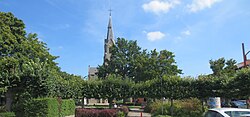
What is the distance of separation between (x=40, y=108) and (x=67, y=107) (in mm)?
5690

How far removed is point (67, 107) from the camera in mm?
27312

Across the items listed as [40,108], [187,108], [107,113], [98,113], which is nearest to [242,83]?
[187,108]

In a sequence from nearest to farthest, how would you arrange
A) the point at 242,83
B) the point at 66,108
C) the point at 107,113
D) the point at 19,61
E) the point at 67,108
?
the point at 107,113
the point at 242,83
the point at 66,108
the point at 67,108
the point at 19,61

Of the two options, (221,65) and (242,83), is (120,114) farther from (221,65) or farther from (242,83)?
(221,65)

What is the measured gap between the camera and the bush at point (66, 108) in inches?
995

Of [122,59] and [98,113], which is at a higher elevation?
Result: [122,59]

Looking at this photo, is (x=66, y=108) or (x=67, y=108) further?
(x=67, y=108)

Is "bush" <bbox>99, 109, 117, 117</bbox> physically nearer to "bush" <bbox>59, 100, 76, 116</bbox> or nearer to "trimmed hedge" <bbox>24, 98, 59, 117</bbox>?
"trimmed hedge" <bbox>24, 98, 59, 117</bbox>

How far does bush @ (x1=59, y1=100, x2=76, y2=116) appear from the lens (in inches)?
995

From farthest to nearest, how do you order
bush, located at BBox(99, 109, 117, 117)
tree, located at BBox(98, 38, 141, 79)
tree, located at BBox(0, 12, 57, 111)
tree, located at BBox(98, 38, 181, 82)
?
tree, located at BBox(98, 38, 141, 79) → tree, located at BBox(98, 38, 181, 82) → tree, located at BBox(0, 12, 57, 111) → bush, located at BBox(99, 109, 117, 117)

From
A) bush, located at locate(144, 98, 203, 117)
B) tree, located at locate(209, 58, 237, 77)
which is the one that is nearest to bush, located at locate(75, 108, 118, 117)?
bush, located at locate(144, 98, 203, 117)

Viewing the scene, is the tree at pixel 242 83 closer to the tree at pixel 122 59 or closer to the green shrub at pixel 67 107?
the green shrub at pixel 67 107

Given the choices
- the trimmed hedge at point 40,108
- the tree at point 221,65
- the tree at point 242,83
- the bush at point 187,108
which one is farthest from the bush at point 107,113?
the tree at point 221,65

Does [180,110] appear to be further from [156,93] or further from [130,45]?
[130,45]
